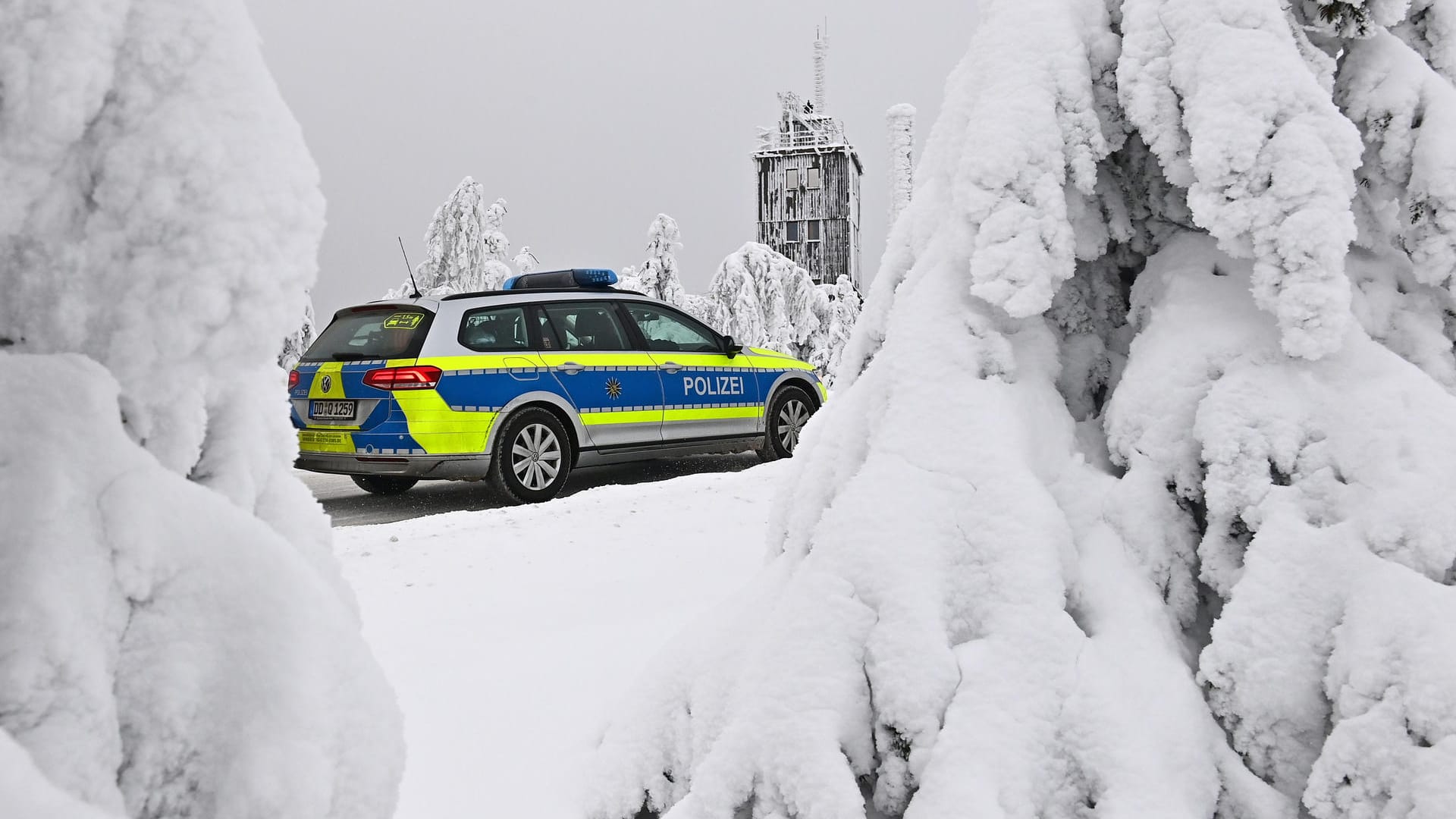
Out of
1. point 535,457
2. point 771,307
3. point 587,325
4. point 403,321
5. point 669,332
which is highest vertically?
point 403,321

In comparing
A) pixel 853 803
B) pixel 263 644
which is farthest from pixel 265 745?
pixel 853 803

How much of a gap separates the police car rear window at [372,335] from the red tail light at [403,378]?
113 millimetres

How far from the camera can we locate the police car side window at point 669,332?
804cm

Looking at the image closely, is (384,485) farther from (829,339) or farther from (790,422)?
(829,339)

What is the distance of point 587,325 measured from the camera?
7.70 metres

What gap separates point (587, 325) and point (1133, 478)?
618cm

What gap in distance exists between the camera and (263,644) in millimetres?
753

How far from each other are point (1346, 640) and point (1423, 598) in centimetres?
13

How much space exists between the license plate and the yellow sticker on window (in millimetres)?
611

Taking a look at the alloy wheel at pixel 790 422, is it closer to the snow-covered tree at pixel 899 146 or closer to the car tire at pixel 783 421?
the car tire at pixel 783 421

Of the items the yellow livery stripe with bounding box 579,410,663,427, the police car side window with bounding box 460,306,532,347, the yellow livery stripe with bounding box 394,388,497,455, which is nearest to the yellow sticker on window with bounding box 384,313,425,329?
the police car side window with bounding box 460,306,532,347

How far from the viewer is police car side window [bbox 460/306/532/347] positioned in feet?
22.7

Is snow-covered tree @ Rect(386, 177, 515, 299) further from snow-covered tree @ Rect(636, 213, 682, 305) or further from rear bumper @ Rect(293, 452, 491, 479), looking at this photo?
rear bumper @ Rect(293, 452, 491, 479)

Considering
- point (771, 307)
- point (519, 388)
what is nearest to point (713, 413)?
point (519, 388)
